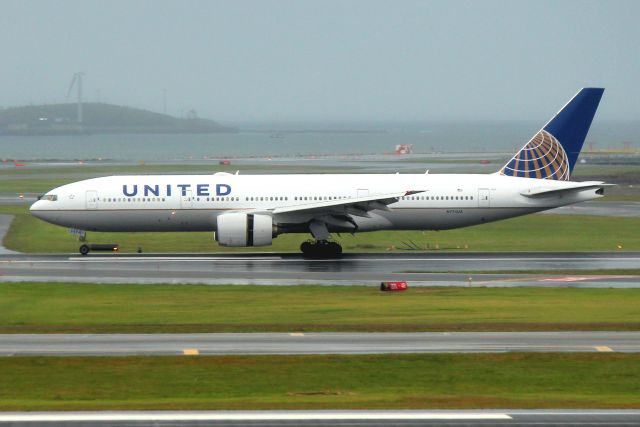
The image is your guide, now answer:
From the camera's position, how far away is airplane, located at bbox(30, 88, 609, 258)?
51.2 meters

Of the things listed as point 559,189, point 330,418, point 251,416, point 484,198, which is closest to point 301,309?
point 251,416

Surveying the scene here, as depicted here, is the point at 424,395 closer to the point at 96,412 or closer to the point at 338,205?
the point at 96,412

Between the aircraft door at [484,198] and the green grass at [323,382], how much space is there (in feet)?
84.4

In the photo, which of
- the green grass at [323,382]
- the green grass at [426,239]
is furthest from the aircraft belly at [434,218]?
the green grass at [323,382]

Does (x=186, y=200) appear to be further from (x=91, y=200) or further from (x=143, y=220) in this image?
(x=91, y=200)

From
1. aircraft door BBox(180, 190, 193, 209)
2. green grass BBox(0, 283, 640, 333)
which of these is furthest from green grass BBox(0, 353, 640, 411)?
aircraft door BBox(180, 190, 193, 209)

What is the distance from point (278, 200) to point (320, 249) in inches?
127

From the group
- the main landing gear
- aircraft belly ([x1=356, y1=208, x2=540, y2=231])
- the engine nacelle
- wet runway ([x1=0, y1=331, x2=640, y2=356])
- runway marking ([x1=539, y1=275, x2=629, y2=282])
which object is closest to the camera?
wet runway ([x1=0, y1=331, x2=640, y2=356])

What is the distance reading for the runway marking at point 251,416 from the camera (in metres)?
20.8

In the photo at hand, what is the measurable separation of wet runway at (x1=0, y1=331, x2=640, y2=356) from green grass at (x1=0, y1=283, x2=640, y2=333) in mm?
1080

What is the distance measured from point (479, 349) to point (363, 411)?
7.29 m

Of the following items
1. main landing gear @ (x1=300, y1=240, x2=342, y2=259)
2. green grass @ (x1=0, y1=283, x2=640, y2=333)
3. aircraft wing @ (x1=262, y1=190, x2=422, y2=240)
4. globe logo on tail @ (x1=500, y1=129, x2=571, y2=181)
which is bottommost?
green grass @ (x1=0, y1=283, x2=640, y2=333)

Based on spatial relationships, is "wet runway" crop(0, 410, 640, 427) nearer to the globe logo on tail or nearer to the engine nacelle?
the engine nacelle

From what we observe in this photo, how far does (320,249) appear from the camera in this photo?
5088 cm
